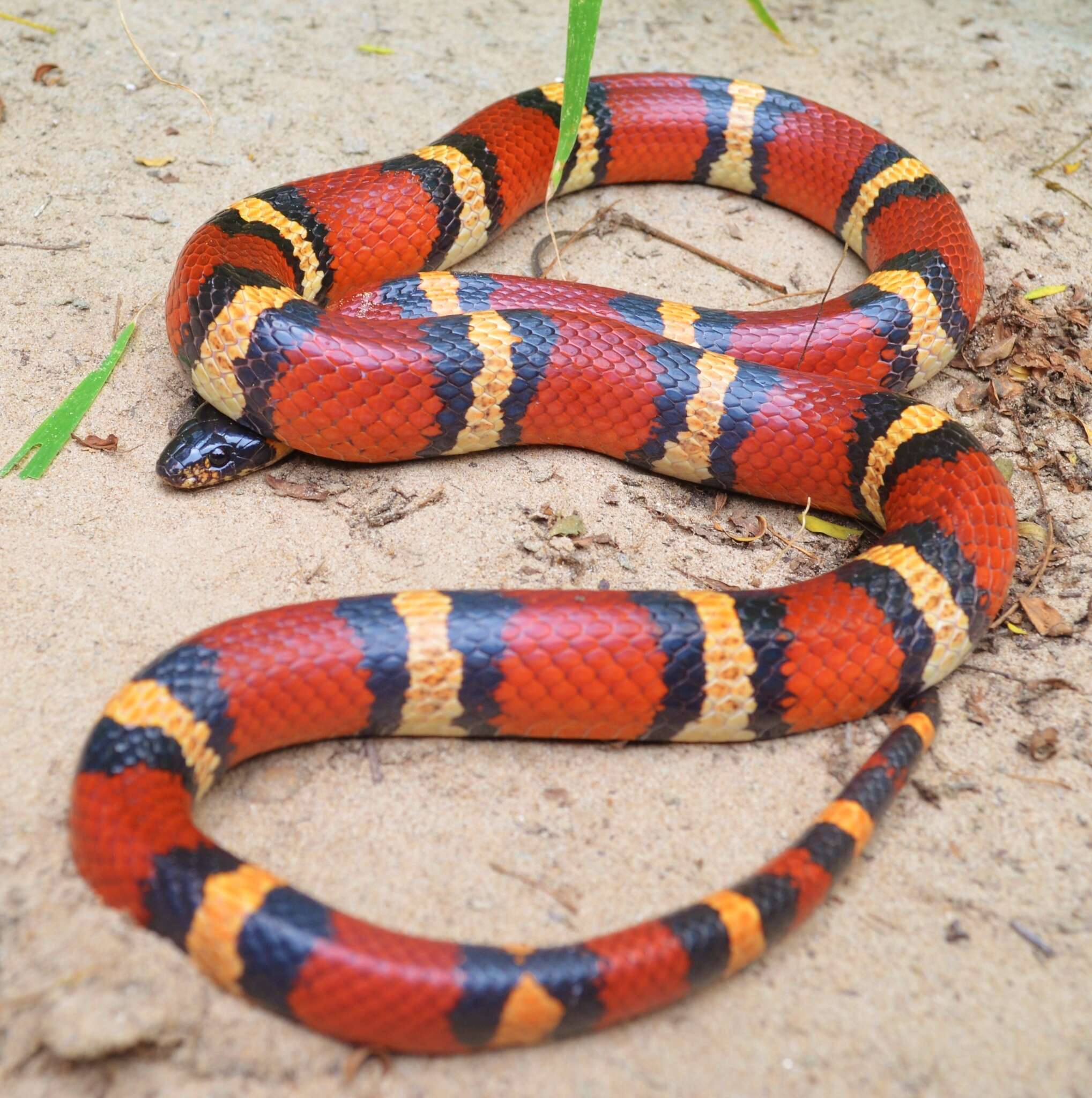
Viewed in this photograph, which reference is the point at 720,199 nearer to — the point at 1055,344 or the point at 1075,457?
the point at 1055,344

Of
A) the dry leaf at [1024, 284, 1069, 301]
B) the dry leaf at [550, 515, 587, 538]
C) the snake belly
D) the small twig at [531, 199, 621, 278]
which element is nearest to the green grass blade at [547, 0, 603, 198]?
the snake belly

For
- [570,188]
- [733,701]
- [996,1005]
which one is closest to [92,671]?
[733,701]

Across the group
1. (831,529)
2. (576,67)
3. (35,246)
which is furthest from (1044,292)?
(35,246)

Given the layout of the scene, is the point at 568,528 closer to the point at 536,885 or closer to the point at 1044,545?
the point at 536,885

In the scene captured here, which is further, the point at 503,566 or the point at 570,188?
the point at 570,188

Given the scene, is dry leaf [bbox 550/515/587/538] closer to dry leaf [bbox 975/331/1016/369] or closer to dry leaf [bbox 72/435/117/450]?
dry leaf [bbox 72/435/117/450]

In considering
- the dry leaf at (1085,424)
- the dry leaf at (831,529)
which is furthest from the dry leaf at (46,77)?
the dry leaf at (1085,424)
